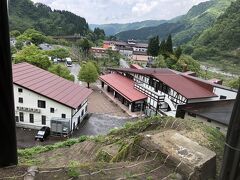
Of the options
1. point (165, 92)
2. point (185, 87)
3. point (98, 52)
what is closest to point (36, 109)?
point (165, 92)

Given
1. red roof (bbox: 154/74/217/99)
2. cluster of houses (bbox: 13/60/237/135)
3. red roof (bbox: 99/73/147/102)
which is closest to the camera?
cluster of houses (bbox: 13/60/237/135)

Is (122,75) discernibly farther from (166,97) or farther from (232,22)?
(232,22)

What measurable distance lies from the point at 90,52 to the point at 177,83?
35895mm

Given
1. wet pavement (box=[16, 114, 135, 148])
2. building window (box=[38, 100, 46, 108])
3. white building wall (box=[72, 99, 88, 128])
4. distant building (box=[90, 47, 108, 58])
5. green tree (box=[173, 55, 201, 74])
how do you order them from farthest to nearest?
distant building (box=[90, 47, 108, 58]) < green tree (box=[173, 55, 201, 74]) < white building wall (box=[72, 99, 88, 128]) < building window (box=[38, 100, 46, 108]) < wet pavement (box=[16, 114, 135, 148])

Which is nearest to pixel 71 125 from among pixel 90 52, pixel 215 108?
pixel 215 108

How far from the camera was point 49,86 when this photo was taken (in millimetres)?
18422

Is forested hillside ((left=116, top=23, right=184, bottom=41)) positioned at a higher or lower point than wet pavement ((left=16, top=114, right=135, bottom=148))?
higher

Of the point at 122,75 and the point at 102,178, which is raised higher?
the point at 102,178

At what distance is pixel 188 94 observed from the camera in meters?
19.1

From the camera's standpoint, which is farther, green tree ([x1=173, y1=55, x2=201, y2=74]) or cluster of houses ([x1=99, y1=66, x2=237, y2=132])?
green tree ([x1=173, y1=55, x2=201, y2=74])

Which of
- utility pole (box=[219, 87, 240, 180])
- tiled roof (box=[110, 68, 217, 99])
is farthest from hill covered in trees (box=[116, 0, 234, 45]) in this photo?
utility pole (box=[219, 87, 240, 180])

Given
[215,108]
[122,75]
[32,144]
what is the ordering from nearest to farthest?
[32,144] → [215,108] → [122,75]

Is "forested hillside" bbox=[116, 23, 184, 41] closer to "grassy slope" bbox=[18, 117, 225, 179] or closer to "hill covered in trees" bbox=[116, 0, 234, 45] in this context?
"hill covered in trees" bbox=[116, 0, 234, 45]

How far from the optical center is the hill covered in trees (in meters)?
107
